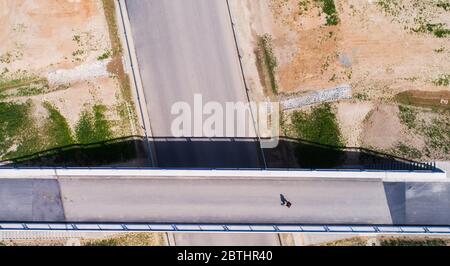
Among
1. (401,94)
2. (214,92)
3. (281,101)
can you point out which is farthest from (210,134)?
(401,94)

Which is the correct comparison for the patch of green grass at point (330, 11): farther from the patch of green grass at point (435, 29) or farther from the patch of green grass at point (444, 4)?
the patch of green grass at point (444, 4)

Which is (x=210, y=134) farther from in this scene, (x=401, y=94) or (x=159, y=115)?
(x=401, y=94)

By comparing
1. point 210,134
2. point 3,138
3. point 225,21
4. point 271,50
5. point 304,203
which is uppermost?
point 225,21

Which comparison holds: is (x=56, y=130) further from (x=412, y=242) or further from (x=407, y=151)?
(x=412, y=242)

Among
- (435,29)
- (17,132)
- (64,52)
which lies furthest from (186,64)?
(435,29)

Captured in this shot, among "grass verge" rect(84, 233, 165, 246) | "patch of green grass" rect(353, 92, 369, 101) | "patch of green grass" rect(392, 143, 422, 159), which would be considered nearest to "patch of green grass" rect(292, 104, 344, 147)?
"patch of green grass" rect(353, 92, 369, 101)

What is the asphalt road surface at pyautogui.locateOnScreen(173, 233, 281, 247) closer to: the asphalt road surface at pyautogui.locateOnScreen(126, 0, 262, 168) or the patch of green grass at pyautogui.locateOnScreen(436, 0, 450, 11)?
the asphalt road surface at pyautogui.locateOnScreen(126, 0, 262, 168)
